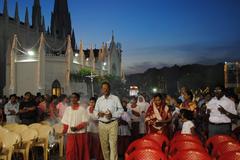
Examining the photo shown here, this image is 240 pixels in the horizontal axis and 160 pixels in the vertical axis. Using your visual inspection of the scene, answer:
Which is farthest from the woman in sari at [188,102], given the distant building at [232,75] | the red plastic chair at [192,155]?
the distant building at [232,75]

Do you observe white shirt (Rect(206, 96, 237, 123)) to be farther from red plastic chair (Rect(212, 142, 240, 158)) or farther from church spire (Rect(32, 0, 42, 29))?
church spire (Rect(32, 0, 42, 29))

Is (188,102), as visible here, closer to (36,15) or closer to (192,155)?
(192,155)

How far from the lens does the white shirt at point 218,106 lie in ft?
26.2

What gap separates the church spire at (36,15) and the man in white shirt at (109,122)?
138 ft

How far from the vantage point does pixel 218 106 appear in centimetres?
803

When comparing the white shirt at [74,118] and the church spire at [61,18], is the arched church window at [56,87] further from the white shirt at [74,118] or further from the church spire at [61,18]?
the white shirt at [74,118]

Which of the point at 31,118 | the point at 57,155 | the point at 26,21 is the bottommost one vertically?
the point at 57,155

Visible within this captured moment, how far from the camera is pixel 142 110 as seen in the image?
1316 cm

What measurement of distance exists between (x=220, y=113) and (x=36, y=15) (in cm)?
4645

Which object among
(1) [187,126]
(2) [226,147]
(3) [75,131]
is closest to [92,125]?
(3) [75,131]

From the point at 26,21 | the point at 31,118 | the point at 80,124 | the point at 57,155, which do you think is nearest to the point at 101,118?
the point at 80,124

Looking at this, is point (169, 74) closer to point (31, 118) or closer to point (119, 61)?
point (119, 61)

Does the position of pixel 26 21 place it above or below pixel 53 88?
above

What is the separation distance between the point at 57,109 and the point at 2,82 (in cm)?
2774
